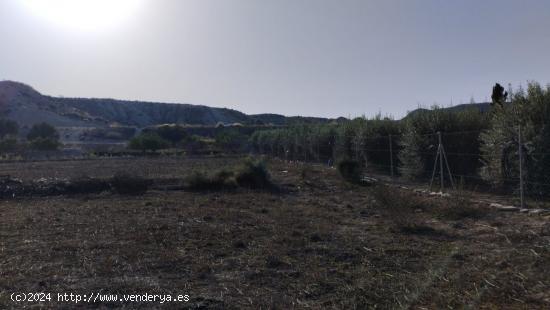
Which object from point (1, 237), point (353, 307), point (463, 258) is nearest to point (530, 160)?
point (463, 258)

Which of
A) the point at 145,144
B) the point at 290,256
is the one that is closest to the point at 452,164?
the point at 290,256

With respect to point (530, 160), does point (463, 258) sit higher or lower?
lower

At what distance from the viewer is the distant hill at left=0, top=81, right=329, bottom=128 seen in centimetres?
11281

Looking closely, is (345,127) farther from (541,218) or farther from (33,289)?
(33,289)

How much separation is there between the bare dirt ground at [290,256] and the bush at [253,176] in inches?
287

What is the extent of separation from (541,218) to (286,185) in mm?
13172

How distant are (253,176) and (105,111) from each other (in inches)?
5006

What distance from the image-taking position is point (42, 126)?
88.3m

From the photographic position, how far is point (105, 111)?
142625mm

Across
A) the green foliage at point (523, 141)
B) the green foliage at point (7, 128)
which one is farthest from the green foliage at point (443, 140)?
the green foliage at point (7, 128)

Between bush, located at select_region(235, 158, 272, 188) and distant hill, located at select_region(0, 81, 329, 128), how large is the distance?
92.2 m

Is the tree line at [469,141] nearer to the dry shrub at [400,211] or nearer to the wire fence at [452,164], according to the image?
the wire fence at [452,164]

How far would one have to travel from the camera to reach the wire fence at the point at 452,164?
14578 millimetres

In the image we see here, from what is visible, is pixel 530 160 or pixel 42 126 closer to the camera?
pixel 530 160
